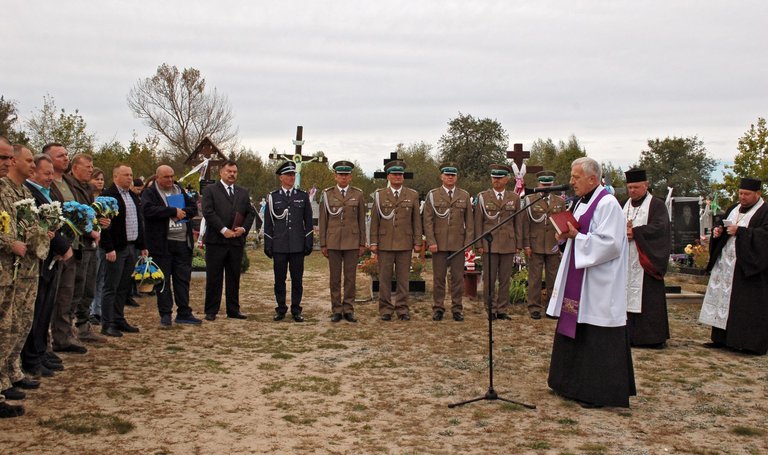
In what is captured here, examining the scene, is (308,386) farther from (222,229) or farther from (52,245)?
(222,229)

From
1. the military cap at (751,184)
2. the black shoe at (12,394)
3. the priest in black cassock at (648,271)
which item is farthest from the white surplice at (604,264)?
the black shoe at (12,394)

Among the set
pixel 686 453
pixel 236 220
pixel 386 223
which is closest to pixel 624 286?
pixel 686 453

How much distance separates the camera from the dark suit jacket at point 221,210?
393 inches

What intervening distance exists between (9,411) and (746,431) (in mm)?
5578

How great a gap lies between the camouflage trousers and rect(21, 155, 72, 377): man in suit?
52cm

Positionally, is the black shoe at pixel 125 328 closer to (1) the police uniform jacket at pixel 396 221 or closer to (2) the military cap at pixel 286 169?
(2) the military cap at pixel 286 169

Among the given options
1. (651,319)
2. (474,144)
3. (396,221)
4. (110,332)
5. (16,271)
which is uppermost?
(474,144)

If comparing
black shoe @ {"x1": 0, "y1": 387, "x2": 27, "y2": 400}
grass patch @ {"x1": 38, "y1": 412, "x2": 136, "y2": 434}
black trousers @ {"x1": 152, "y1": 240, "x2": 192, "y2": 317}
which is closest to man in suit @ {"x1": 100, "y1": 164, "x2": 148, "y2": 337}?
black trousers @ {"x1": 152, "y1": 240, "x2": 192, "y2": 317}

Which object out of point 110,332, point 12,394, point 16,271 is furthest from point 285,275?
point 16,271

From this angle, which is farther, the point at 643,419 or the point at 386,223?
the point at 386,223

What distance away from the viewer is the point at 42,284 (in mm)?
6367

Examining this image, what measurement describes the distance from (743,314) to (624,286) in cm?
321

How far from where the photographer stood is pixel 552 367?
21.0 feet

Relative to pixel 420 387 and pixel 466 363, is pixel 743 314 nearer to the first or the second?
pixel 466 363
